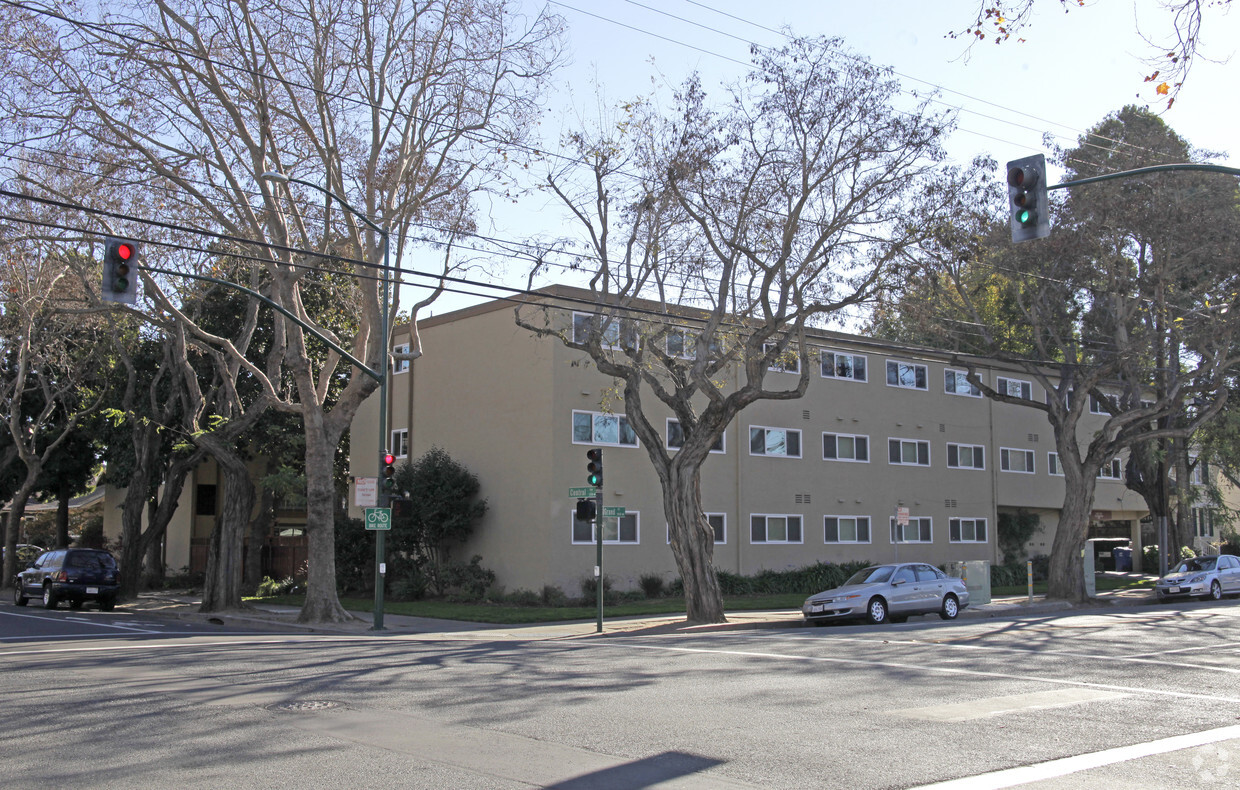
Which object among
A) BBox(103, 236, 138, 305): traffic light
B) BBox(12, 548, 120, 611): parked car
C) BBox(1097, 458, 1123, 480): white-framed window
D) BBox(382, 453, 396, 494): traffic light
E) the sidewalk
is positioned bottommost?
the sidewalk

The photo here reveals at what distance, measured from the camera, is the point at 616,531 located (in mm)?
31094

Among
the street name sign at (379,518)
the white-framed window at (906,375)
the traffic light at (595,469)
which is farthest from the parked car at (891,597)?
the white-framed window at (906,375)

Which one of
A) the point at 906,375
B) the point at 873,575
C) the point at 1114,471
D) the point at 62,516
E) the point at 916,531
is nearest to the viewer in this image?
the point at 873,575

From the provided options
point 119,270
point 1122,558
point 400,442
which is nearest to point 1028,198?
point 119,270

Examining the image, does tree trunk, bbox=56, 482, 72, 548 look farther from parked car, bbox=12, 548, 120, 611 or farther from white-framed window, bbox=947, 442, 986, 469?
white-framed window, bbox=947, 442, 986, 469

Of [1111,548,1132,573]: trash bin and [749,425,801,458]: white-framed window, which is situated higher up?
[749,425,801,458]: white-framed window

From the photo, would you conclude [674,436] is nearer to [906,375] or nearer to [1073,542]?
[906,375]

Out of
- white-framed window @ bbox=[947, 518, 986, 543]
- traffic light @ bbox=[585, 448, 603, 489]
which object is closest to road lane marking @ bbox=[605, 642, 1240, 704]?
Answer: traffic light @ bbox=[585, 448, 603, 489]

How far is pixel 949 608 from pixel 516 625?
34.5ft

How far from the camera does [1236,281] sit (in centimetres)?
2938

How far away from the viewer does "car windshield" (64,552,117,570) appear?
97.4 ft

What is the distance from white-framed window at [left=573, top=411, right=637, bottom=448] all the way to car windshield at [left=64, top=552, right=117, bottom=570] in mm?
13867

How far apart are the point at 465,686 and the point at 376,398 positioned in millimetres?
25992

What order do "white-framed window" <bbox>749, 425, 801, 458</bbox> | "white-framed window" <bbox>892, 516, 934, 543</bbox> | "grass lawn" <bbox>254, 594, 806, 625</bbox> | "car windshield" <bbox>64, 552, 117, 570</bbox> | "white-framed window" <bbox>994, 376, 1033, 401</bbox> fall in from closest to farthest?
1. "grass lawn" <bbox>254, 594, 806, 625</bbox>
2. "car windshield" <bbox>64, 552, 117, 570</bbox>
3. "white-framed window" <bbox>749, 425, 801, 458</bbox>
4. "white-framed window" <bbox>892, 516, 934, 543</bbox>
5. "white-framed window" <bbox>994, 376, 1033, 401</bbox>
